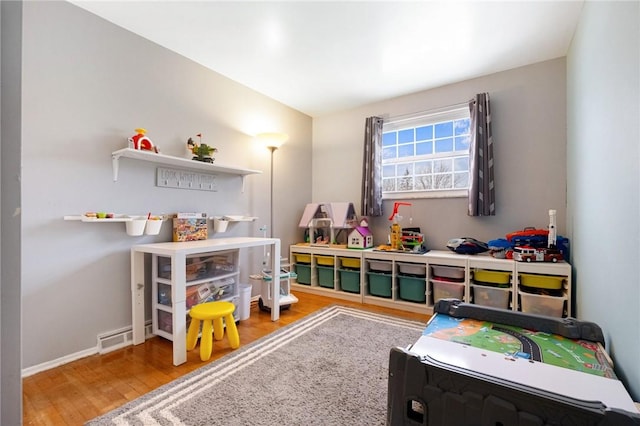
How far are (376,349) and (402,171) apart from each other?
6.91 ft

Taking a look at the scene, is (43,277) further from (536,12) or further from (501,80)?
(501,80)

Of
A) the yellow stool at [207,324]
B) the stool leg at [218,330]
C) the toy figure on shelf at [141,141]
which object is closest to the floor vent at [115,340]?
the yellow stool at [207,324]

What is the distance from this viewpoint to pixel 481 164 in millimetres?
2717

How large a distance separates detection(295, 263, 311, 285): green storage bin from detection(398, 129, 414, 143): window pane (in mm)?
1894

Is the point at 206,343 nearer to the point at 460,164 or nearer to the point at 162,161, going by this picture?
the point at 162,161

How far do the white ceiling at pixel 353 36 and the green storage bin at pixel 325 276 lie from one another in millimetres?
2055

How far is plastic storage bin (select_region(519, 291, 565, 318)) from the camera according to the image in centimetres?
210

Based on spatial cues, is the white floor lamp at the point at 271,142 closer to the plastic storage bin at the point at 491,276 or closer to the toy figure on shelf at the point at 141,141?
the toy figure on shelf at the point at 141,141

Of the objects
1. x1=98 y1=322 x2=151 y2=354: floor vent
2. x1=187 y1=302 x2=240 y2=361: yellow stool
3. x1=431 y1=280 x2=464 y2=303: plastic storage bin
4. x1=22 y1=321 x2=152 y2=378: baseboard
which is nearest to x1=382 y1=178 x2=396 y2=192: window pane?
x1=431 y1=280 x2=464 y2=303: plastic storage bin

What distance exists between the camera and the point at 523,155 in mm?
2627

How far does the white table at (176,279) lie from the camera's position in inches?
68.5

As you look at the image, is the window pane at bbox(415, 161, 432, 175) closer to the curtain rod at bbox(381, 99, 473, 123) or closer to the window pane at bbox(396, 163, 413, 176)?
the window pane at bbox(396, 163, 413, 176)

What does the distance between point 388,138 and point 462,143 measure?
0.84 metres
